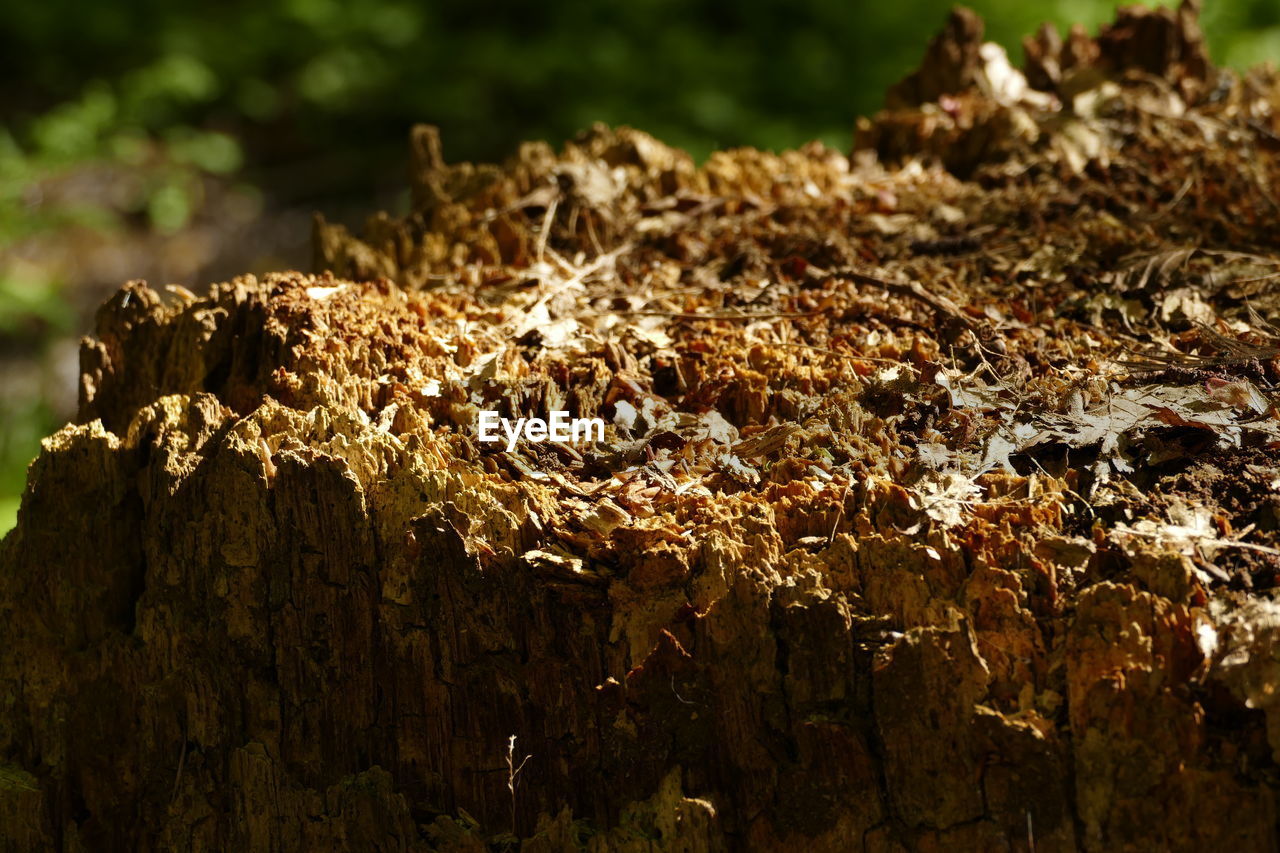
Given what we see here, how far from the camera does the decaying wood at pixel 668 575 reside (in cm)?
153

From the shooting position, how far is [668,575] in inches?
66.0

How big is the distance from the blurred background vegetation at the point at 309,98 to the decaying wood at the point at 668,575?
4.54m

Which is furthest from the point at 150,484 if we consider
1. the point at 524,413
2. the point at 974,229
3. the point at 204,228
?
the point at 204,228
